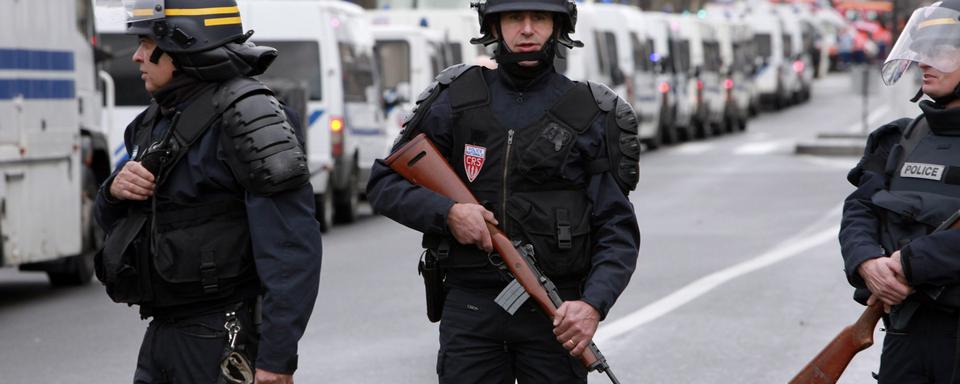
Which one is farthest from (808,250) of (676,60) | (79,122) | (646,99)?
(676,60)

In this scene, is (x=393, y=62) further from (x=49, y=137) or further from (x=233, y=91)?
(x=233, y=91)

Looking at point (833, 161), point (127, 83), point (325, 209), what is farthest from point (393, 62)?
point (833, 161)

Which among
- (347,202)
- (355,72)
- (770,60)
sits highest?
(355,72)

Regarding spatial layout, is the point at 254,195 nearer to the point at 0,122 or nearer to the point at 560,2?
the point at 560,2

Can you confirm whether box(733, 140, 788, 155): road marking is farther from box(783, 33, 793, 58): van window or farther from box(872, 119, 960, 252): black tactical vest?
box(872, 119, 960, 252): black tactical vest

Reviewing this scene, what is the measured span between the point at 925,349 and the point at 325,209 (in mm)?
13144

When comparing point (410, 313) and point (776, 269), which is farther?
point (776, 269)

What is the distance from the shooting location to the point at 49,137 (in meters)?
11.9

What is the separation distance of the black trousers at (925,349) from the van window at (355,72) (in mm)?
13834

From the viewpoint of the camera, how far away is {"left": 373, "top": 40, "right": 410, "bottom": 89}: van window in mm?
23473

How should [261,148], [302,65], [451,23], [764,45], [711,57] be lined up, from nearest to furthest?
[261,148], [302,65], [451,23], [711,57], [764,45]

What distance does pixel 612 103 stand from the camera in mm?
4906

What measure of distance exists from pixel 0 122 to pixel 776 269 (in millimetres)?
5758

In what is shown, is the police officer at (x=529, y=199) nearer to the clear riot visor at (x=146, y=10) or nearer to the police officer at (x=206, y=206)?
the police officer at (x=206, y=206)
